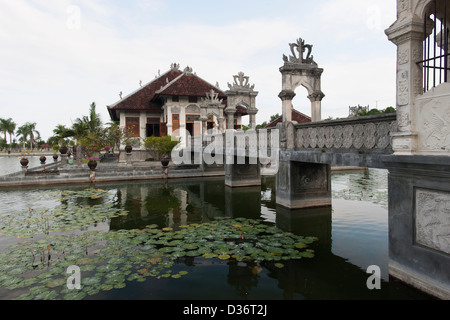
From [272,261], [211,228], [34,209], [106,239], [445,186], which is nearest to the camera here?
[445,186]

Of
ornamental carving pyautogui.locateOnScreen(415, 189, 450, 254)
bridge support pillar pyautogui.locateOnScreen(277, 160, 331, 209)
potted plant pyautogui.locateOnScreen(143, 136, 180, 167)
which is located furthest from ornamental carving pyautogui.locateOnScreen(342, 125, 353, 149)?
potted plant pyautogui.locateOnScreen(143, 136, 180, 167)

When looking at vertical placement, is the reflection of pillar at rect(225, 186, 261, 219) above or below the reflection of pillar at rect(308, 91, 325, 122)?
below

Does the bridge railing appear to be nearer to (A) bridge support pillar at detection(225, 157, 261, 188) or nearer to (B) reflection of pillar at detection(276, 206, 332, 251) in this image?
(B) reflection of pillar at detection(276, 206, 332, 251)

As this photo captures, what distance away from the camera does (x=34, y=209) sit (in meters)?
12.3

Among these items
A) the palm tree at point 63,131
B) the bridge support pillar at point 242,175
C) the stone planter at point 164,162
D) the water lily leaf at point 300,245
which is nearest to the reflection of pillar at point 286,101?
the water lily leaf at point 300,245

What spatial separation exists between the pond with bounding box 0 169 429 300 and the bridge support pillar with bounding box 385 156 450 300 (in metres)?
0.40

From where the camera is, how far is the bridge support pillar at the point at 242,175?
18109mm

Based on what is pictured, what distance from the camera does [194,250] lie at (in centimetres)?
734

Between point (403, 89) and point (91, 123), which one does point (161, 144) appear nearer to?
point (91, 123)

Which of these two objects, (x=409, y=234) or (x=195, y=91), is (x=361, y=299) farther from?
(x=195, y=91)

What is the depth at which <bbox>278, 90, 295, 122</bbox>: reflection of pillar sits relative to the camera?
1092 cm

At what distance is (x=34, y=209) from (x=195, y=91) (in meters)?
21.5

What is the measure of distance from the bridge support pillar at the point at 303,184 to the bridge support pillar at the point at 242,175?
624 cm
